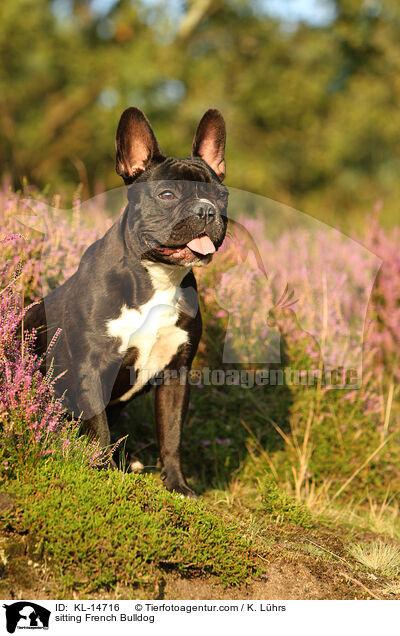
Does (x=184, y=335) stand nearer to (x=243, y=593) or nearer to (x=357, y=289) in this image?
(x=243, y=593)

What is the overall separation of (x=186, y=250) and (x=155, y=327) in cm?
46

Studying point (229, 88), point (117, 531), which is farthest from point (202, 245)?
point (229, 88)

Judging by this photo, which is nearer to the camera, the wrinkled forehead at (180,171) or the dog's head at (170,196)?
the dog's head at (170,196)

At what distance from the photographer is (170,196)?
375 centimetres

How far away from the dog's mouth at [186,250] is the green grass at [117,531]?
116 centimetres

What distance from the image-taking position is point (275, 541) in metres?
3.65

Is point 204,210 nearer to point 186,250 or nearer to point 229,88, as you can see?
point 186,250

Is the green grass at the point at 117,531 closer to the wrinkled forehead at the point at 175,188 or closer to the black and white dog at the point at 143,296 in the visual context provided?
the black and white dog at the point at 143,296

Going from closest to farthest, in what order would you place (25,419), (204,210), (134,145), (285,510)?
(25,419) < (204,210) < (134,145) < (285,510)

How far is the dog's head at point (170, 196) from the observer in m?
3.61

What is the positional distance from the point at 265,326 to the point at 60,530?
2.69 meters

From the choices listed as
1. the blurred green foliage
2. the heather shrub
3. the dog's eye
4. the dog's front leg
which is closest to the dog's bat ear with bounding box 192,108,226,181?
the dog's eye
